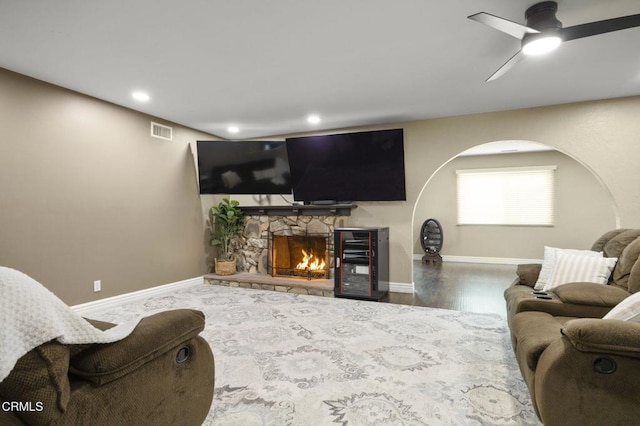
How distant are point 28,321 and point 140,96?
3.53 m

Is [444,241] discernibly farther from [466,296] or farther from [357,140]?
[357,140]

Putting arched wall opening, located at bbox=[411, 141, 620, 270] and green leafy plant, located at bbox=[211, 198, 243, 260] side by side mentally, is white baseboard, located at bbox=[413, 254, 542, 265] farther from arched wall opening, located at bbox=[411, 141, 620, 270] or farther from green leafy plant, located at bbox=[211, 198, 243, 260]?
green leafy plant, located at bbox=[211, 198, 243, 260]

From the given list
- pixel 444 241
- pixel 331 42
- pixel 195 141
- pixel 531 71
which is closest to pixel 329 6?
pixel 331 42

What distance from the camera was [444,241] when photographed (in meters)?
7.68

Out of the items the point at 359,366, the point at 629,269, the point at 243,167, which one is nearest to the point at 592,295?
the point at 629,269

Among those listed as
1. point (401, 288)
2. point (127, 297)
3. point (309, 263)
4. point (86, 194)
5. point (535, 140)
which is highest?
point (535, 140)

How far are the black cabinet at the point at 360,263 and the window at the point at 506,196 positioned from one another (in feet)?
12.9

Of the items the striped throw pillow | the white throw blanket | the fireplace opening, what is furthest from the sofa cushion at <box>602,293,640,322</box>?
the fireplace opening

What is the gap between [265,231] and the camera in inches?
210

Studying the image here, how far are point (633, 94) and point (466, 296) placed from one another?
2994 mm

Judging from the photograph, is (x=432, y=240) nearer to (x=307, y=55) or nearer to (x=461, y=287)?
(x=461, y=287)

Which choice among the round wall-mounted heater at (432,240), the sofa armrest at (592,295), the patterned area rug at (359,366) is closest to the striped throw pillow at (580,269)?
the sofa armrest at (592,295)

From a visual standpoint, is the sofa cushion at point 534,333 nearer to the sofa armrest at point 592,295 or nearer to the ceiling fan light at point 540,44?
the sofa armrest at point 592,295

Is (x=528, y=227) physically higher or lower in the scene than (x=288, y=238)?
lower
